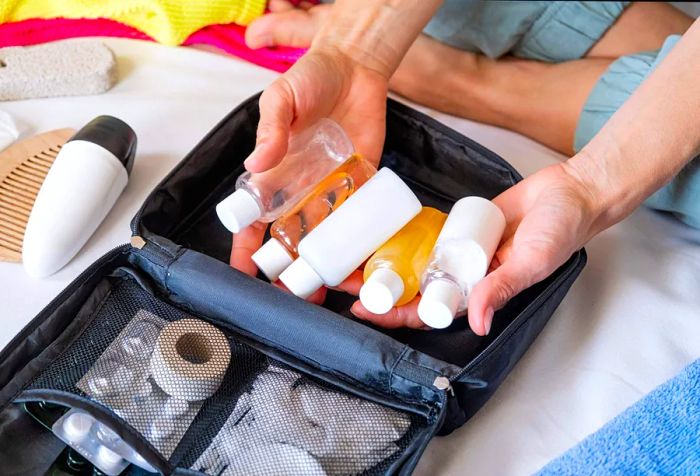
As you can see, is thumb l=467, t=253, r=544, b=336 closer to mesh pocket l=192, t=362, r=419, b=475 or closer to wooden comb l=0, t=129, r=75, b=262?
mesh pocket l=192, t=362, r=419, b=475

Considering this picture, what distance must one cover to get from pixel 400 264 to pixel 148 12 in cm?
53

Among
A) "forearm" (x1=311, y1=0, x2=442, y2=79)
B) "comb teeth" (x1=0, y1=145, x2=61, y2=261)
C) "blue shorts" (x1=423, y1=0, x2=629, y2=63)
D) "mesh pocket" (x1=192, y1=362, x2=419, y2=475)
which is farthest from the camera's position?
"blue shorts" (x1=423, y1=0, x2=629, y2=63)

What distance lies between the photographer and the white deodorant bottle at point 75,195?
73 cm

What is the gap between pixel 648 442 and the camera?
1.92 ft

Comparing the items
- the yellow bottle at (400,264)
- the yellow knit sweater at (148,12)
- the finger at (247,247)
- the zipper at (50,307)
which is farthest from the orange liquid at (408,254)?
the yellow knit sweater at (148,12)

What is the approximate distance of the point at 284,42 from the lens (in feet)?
3.37

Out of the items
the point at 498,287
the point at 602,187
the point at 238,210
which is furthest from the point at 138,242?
the point at 602,187

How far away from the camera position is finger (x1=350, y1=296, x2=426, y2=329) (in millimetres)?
675

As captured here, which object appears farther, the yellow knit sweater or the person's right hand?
the yellow knit sweater

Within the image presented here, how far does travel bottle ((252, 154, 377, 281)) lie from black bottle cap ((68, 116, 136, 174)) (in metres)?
0.18

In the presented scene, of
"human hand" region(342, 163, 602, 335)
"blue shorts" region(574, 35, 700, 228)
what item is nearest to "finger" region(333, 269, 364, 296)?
"human hand" region(342, 163, 602, 335)

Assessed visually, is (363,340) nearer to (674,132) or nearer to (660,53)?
(674,132)

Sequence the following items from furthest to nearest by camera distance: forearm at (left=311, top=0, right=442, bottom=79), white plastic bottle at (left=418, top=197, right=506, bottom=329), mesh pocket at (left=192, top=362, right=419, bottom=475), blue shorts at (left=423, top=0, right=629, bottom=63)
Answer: blue shorts at (left=423, top=0, right=629, bottom=63)
forearm at (left=311, top=0, right=442, bottom=79)
white plastic bottle at (left=418, top=197, right=506, bottom=329)
mesh pocket at (left=192, top=362, right=419, bottom=475)

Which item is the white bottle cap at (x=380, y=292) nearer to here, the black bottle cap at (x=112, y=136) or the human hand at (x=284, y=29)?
the black bottle cap at (x=112, y=136)
